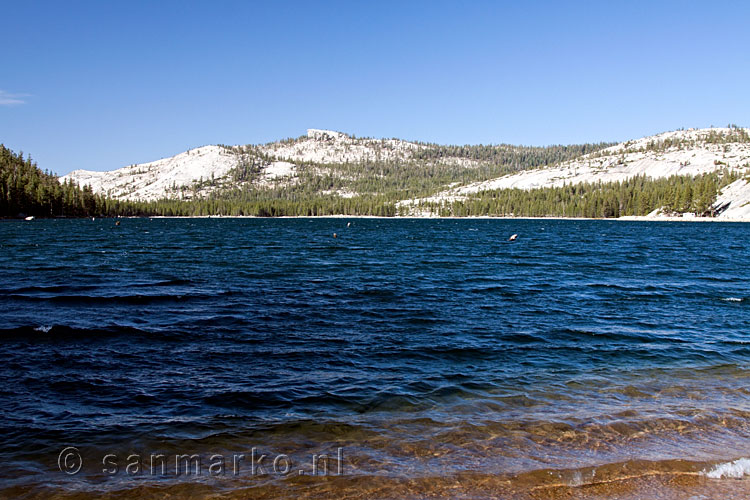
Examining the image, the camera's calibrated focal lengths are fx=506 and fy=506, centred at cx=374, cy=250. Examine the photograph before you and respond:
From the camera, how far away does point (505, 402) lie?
13242 mm

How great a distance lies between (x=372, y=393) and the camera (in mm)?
13727

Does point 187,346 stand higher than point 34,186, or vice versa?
point 34,186

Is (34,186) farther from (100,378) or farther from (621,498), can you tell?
(621,498)

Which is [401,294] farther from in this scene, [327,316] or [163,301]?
[163,301]

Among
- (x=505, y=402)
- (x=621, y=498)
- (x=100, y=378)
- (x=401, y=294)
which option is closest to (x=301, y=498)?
(x=621, y=498)

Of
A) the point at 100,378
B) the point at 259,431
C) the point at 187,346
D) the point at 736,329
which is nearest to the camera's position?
the point at 259,431

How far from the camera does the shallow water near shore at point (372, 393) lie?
9523 mm

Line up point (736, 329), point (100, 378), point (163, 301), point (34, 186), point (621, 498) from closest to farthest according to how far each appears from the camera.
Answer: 1. point (621, 498)
2. point (100, 378)
3. point (736, 329)
4. point (163, 301)
5. point (34, 186)

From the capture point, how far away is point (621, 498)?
28.6ft

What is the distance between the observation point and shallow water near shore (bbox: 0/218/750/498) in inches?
375

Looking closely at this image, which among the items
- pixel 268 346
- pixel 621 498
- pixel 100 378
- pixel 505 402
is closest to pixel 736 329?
pixel 505 402

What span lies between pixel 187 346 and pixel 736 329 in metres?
22.5

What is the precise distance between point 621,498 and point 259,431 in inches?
290

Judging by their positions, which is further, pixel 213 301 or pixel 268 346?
pixel 213 301
